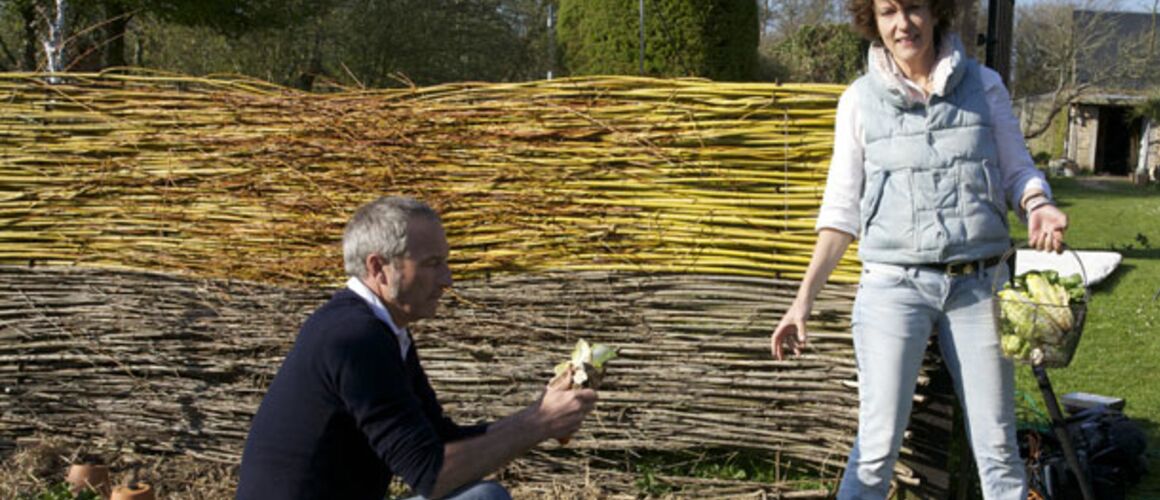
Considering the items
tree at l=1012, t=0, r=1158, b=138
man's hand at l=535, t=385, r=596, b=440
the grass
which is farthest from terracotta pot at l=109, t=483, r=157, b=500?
tree at l=1012, t=0, r=1158, b=138

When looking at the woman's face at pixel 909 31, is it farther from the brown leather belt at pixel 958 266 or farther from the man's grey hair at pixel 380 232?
the man's grey hair at pixel 380 232

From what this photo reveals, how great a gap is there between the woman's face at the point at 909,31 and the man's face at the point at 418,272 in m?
1.40

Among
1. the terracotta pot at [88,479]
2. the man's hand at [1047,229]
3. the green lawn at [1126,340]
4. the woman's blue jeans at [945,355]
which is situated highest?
the man's hand at [1047,229]

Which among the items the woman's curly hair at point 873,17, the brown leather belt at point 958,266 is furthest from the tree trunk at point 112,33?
the brown leather belt at point 958,266

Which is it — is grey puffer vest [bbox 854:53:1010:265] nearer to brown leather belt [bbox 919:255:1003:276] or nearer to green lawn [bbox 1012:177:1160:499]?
brown leather belt [bbox 919:255:1003:276]

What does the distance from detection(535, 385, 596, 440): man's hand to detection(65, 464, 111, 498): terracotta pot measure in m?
2.64

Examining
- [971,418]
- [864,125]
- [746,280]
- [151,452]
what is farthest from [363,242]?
[151,452]

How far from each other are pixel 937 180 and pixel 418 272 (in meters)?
1.44

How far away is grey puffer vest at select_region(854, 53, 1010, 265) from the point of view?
9.16 ft

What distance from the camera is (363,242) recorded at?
228 cm

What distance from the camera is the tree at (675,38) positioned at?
10.3m

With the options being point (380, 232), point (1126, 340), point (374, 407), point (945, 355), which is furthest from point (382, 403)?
point (1126, 340)

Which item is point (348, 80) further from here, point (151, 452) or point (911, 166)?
point (911, 166)

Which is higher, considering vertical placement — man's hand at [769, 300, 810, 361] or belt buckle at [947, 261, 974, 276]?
belt buckle at [947, 261, 974, 276]
